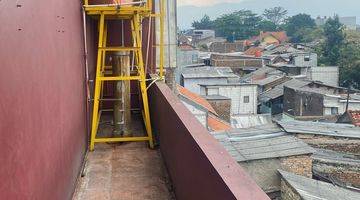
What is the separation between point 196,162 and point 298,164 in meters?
7.75

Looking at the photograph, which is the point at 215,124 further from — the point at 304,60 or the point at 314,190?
the point at 304,60

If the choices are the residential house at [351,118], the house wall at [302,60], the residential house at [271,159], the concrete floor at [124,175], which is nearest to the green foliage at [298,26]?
the house wall at [302,60]

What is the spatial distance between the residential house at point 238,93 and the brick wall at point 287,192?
52.0ft

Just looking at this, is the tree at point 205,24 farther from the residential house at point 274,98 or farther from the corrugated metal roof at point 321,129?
the corrugated metal roof at point 321,129

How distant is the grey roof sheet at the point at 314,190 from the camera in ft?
27.0

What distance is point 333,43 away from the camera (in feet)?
146

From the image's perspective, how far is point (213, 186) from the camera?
262 cm

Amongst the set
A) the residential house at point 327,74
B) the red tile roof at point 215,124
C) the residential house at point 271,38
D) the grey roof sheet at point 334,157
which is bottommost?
the grey roof sheet at point 334,157

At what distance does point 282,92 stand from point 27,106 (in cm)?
2645

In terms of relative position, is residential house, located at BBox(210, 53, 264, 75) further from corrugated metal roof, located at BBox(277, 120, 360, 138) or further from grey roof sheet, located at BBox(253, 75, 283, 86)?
corrugated metal roof, located at BBox(277, 120, 360, 138)

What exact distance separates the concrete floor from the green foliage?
70.3 m

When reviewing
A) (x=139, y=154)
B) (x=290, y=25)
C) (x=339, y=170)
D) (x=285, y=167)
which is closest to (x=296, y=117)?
(x=339, y=170)

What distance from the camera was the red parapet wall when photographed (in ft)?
7.68

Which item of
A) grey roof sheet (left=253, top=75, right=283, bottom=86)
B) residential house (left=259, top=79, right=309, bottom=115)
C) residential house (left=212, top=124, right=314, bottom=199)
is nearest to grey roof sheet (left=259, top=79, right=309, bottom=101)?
residential house (left=259, top=79, right=309, bottom=115)
